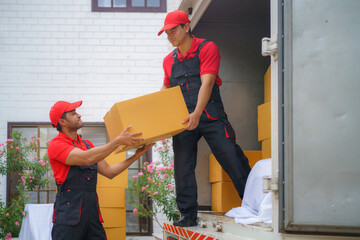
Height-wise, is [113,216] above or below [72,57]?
below

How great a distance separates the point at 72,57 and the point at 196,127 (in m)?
6.08

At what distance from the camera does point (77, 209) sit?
314 centimetres

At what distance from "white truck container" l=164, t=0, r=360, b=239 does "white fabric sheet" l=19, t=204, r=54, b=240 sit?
519 cm

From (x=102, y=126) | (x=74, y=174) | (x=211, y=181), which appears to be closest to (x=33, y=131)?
(x=102, y=126)

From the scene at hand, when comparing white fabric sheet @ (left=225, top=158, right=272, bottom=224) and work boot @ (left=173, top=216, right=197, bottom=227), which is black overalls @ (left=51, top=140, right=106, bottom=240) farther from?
white fabric sheet @ (left=225, top=158, right=272, bottom=224)

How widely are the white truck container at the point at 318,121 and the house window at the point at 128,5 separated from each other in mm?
7295

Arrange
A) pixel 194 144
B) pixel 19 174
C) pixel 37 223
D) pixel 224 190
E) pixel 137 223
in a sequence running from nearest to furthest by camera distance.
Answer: pixel 194 144
pixel 224 190
pixel 37 223
pixel 19 174
pixel 137 223

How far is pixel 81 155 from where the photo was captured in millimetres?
3188

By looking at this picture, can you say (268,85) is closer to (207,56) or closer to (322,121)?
(207,56)

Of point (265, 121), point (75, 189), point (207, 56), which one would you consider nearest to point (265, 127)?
point (265, 121)

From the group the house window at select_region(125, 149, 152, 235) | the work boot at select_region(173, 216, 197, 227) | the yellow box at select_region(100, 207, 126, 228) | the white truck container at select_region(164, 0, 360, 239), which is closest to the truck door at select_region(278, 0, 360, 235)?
the white truck container at select_region(164, 0, 360, 239)

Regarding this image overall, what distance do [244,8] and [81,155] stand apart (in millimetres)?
2178

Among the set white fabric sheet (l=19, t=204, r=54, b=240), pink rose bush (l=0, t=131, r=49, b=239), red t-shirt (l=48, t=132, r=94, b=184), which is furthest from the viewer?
pink rose bush (l=0, t=131, r=49, b=239)

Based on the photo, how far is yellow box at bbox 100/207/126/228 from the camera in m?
7.00
